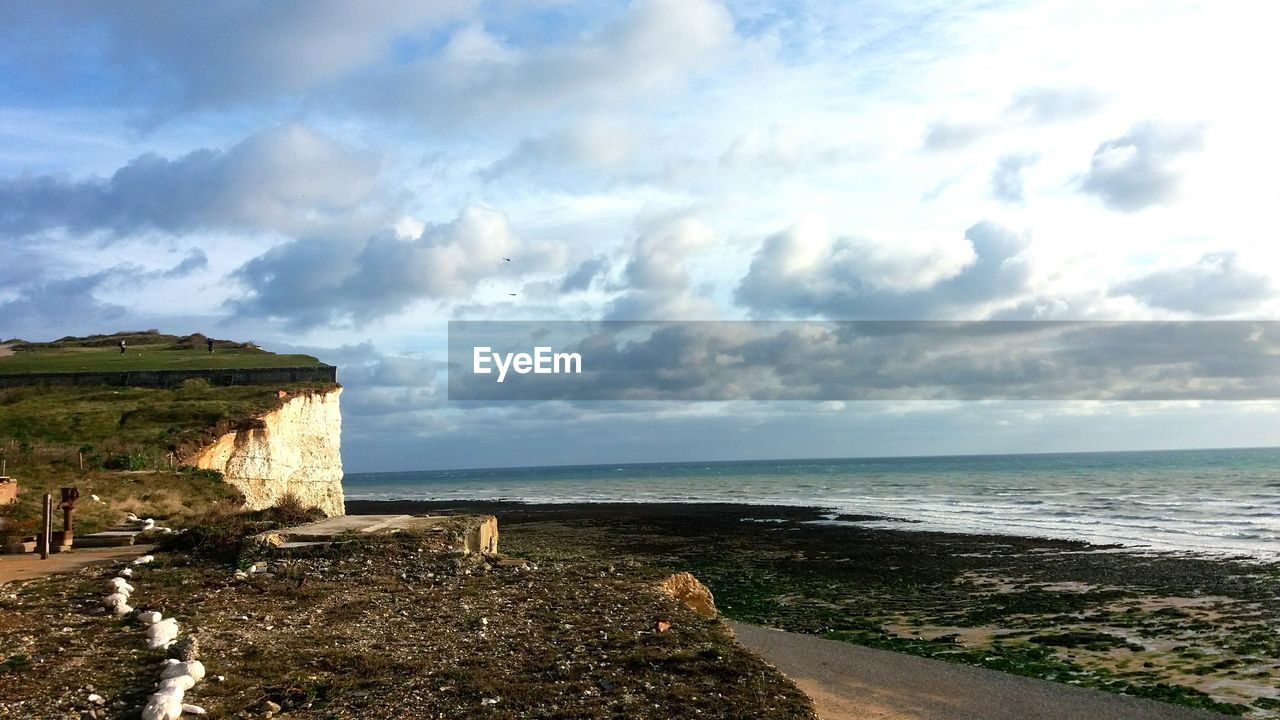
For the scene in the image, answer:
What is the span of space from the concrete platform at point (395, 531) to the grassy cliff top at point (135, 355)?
22398 millimetres

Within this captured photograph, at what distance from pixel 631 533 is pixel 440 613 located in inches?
1336

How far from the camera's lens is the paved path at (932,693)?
12.0m

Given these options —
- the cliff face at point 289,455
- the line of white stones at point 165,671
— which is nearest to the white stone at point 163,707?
the line of white stones at point 165,671

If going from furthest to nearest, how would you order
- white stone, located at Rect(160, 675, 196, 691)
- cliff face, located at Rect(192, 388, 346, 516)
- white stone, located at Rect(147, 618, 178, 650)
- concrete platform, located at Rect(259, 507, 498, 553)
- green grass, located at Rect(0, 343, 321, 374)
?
green grass, located at Rect(0, 343, 321, 374), cliff face, located at Rect(192, 388, 346, 516), concrete platform, located at Rect(259, 507, 498, 553), white stone, located at Rect(147, 618, 178, 650), white stone, located at Rect(160, 675, 196, 691)

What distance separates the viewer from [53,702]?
8.36 m

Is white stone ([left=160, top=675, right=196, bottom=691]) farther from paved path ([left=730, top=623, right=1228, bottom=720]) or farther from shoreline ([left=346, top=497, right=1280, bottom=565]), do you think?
shoreline ([left=346, top=497, right=1280, bottom=565])

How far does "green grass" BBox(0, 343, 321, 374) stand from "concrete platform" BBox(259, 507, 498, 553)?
22377mm

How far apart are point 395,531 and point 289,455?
1767 centimetres

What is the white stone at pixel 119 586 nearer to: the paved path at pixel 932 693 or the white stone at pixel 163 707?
the white stone at pixel 163 707

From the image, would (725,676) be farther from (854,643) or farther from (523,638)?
(854,643)

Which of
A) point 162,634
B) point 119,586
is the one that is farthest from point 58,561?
point 162,634

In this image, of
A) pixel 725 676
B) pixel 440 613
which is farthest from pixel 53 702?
pixel 725 676

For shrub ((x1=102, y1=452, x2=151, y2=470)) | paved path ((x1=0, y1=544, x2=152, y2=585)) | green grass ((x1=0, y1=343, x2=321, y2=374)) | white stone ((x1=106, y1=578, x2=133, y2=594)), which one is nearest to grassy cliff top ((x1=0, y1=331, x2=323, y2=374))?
green grass ((x1=0, y1=343, x2=321, y2=374))

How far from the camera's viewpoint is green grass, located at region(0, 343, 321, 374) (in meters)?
38.8
